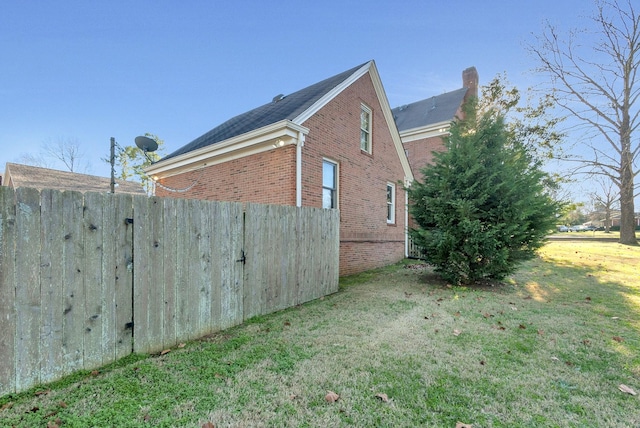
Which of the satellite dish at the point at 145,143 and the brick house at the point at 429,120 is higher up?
the brick house at the point at 429,120

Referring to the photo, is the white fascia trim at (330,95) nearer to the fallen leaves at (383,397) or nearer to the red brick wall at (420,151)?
the fallen leaves at (383,397)

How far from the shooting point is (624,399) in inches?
92.3

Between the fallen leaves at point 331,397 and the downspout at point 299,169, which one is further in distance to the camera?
the downspout at point 299,169

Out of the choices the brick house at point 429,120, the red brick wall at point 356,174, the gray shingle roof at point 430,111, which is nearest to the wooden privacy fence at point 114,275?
the red brick wall at point 356,174

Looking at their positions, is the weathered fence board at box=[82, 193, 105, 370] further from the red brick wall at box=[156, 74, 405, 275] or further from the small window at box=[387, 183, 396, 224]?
the small window at box=[387, 183, 396, 224]

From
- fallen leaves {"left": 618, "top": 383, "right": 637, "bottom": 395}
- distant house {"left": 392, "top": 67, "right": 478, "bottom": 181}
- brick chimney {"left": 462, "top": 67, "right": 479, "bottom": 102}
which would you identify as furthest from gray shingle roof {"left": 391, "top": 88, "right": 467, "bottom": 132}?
fallen leaves {"left": 618, "top": 383, "right": 637, "bottom": 395}

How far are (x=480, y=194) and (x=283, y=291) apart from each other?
481 cm

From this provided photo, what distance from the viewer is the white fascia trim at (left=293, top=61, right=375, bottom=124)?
7.33 m

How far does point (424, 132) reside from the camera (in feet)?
55.1

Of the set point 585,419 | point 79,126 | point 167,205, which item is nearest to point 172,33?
point 167,205

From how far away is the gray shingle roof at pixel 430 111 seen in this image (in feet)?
55.7

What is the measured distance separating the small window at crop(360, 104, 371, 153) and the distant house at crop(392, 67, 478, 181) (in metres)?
6.47

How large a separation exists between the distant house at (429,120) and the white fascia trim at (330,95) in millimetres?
7363

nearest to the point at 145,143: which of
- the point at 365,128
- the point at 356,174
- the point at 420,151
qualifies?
the point at 356,174
